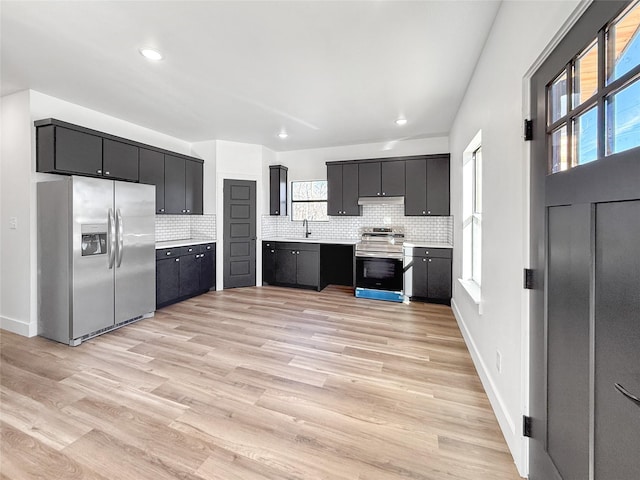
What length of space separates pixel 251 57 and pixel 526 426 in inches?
125

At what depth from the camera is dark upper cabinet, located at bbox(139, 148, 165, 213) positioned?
4009 millimetres

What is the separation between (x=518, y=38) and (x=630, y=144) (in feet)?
3.71

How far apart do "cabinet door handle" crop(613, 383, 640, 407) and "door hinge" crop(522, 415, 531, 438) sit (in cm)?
74

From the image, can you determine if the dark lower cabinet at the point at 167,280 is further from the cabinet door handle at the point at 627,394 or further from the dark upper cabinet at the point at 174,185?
the cabinet door handle at the point at 627,394

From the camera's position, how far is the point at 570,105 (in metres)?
1.07

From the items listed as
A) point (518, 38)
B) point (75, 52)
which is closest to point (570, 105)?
point (518, 38)

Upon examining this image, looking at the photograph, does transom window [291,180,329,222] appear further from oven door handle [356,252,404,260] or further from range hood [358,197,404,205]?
oven door handle [356,252,404,260]

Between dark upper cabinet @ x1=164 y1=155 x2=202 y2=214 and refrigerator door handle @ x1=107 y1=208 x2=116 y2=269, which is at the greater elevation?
dark upper cabinet @ x1=164 y1=155 x2=202 y2=214

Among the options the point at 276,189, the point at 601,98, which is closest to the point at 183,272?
the point at 276,189

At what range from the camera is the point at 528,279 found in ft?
4.46

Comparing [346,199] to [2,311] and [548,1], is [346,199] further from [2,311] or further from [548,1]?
[2,311]

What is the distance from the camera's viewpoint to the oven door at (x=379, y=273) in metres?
4.43

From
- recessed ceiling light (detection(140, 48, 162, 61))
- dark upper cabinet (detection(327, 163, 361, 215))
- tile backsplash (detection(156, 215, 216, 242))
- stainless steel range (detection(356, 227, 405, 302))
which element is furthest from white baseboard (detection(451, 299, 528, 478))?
tile backsplash (detection(156, 215, 216, 242))

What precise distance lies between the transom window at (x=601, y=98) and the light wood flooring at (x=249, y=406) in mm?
1580
